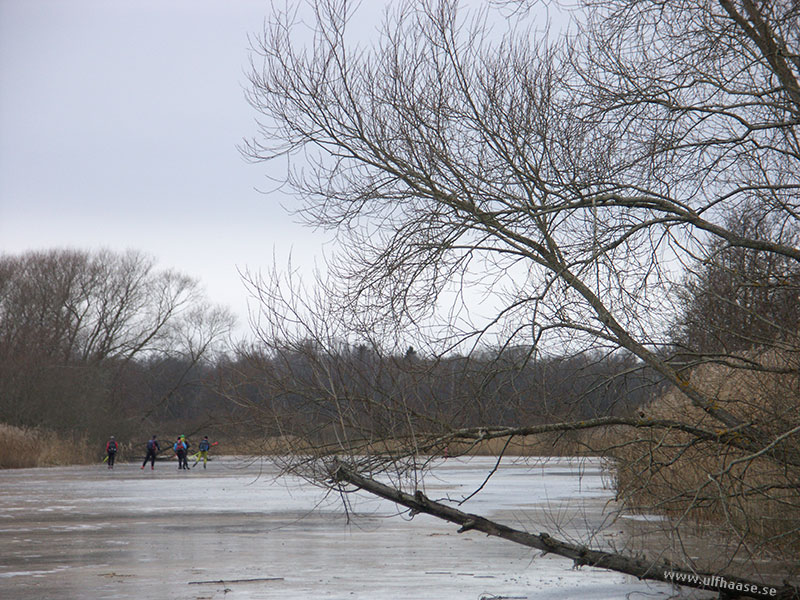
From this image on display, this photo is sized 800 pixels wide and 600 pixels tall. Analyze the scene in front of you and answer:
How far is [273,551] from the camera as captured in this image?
1517cm

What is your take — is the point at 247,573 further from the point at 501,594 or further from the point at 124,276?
the point at 124,276

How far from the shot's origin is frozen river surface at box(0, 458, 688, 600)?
11.4 metres

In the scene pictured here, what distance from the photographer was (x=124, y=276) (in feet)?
245

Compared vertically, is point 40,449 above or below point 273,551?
above

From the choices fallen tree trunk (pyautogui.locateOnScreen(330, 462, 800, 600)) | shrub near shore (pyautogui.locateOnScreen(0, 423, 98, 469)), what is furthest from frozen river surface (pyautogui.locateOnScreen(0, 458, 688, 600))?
shrub near shore (pyautogui.locateOnScreen(0, 423, 98, 469))

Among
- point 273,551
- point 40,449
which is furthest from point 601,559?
point 40,449

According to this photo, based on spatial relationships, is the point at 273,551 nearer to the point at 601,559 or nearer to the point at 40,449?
the point at 601,559

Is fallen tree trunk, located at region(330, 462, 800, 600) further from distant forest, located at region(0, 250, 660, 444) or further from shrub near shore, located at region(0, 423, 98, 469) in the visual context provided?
shrub near shore, located at region(0, 423, 98, 469)

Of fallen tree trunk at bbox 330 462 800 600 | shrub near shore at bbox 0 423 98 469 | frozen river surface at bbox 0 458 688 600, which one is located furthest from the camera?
shrub near shore at bbox 0 423 98 469

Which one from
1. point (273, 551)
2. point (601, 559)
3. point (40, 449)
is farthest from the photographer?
point (40, 449)

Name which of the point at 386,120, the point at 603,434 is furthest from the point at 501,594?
the point at 386,120

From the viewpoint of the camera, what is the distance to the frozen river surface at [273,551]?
11.4 metres

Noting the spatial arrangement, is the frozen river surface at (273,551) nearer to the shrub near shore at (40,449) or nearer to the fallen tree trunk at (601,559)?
the fallen tree trunk at (601,559)

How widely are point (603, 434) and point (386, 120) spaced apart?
4.10m
